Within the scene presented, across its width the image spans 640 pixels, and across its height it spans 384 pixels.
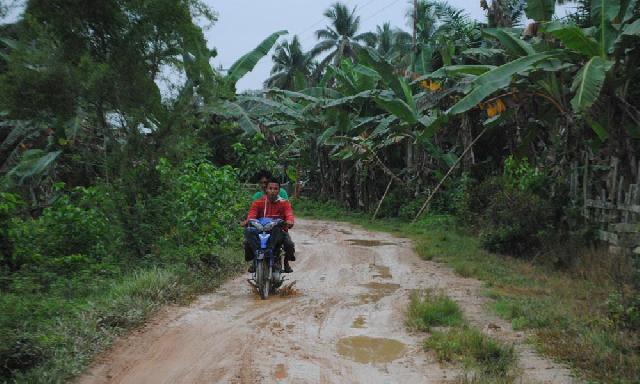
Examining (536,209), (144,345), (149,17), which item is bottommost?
(144,345)

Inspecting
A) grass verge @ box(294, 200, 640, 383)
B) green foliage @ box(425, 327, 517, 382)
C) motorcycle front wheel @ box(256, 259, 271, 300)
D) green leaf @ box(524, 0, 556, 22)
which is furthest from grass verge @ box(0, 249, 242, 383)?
green leaf @ box(524, 0, 556, 22)

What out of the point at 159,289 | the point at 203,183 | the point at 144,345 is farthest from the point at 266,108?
the point at 144,345

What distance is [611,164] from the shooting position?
9.77m

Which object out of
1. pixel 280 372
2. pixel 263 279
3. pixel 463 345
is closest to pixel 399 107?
pixel 263 279

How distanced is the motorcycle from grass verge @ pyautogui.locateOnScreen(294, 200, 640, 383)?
2854mm

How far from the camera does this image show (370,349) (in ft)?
17.2

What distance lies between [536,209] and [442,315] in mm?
5547

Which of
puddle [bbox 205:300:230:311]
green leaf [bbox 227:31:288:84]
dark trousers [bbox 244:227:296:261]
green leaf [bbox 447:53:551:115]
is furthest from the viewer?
green leaf [bbox 227:31:288:84]

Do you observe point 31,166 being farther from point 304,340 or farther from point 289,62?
point 289,62

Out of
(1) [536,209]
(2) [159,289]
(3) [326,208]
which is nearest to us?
(2) [159,289]

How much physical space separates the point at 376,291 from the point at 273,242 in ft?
5.27

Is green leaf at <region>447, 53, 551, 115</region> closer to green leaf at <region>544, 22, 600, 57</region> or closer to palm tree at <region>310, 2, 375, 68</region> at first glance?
green leaf at <region>544, 22, 600, 57</region>

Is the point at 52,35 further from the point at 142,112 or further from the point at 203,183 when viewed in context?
the point at 203,183

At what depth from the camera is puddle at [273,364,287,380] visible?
4435mm
